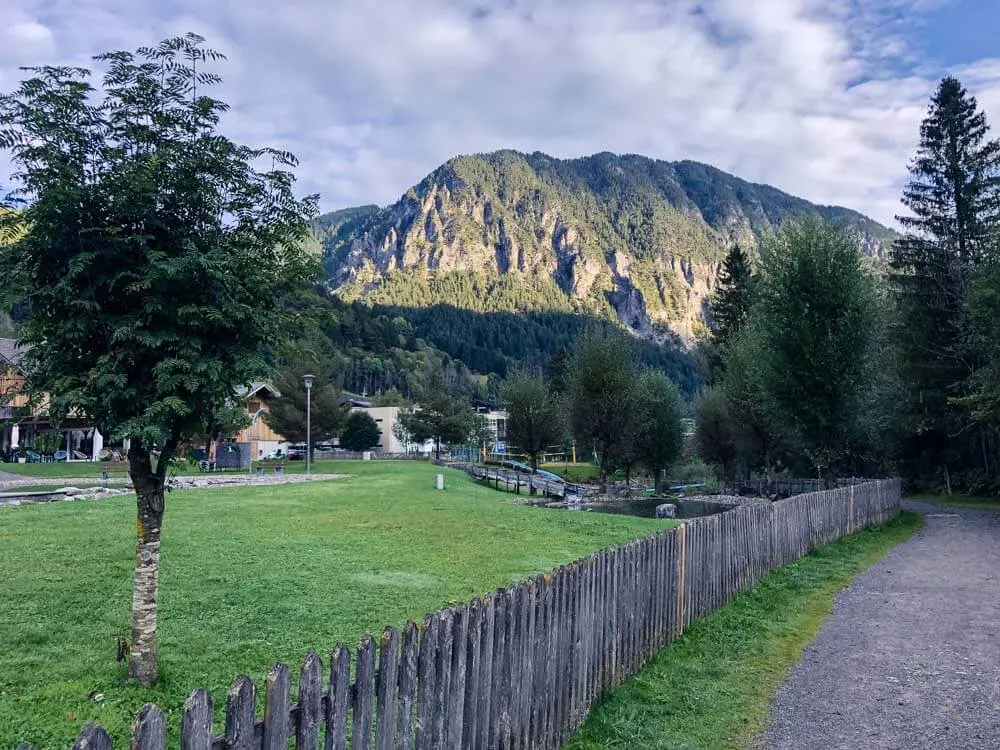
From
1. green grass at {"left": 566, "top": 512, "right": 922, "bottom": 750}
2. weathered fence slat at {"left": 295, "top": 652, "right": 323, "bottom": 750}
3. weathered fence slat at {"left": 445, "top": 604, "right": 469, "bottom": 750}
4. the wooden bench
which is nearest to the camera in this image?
weathered fence slat at {"left": 295, "top": 652, "right": 323, "bottom": 750}

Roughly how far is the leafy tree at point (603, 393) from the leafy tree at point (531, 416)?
9.34 meters

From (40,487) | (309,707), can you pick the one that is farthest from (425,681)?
(40,487)

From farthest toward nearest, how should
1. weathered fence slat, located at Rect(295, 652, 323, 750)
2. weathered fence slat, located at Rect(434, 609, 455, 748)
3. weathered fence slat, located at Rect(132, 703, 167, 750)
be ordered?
weathered fence slat, located at Rect(434, 609, 455, 748) < weathered fence slat, located at Rect(295, 652, 323, 750) < weathered fence slat, located at Rect(132, 703, 167, 750)

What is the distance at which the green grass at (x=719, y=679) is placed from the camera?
561 centimetres

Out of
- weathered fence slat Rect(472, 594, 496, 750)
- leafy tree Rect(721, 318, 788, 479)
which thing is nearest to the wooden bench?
leafy tree Rect(721, 318, 788, 479)

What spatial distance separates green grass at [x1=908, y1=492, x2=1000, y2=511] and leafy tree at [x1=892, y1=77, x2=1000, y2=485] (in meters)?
1.50

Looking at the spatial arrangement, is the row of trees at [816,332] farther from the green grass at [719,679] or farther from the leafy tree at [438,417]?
the leafy tree at [438,417]

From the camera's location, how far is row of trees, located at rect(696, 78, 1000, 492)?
24.2m

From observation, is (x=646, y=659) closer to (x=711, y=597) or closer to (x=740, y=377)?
(x=711, y=597)

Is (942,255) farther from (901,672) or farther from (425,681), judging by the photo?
(425,681)

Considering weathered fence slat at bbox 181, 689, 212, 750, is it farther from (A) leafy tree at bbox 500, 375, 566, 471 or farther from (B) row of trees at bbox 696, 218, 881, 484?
(A) leafy tree at bbox 500, 375, 566, 471

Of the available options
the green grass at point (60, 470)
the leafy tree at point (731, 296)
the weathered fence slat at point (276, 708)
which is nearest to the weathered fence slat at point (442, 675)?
the weathered fence slat at point (276, 708)

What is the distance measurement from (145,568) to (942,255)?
39.0 meters

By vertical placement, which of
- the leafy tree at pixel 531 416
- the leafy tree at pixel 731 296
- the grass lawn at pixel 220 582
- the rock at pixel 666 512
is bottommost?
the rock at pixel 666 512
